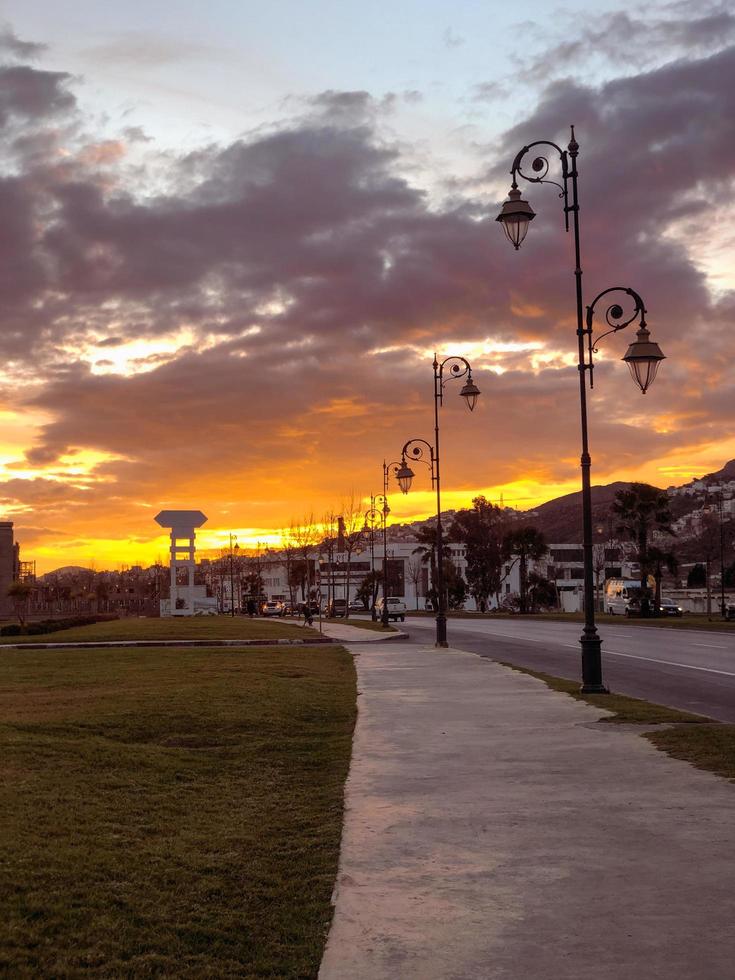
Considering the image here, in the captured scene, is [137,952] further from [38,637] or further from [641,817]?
[38,637]

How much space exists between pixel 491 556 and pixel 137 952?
347ft

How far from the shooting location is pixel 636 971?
477cm

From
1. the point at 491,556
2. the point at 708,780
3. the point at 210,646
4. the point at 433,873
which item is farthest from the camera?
the point at 491,556

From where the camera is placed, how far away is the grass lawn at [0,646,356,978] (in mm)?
5410

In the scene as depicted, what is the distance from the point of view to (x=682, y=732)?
12.7m

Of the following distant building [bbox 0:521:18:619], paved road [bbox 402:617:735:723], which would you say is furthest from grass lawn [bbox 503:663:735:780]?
distant building [bbox 0:521:18:619]

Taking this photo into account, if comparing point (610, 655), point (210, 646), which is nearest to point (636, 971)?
point (610, 655)

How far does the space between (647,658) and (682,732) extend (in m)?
16.9

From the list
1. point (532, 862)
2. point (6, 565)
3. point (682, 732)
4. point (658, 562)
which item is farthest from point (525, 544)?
point (532, 862)

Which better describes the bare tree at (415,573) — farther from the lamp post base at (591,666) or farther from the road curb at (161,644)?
the lamp post base at (591,666)

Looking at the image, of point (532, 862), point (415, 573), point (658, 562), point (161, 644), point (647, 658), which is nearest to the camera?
point (532, 862)

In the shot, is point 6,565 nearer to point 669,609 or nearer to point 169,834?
point 669,609

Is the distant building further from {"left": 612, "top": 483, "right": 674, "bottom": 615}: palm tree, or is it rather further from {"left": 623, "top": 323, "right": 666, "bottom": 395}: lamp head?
{"left": 623, "top": 323, "right": 666, "bottom": 395}: lamp head

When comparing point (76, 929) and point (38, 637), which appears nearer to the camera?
point (76, 929)
